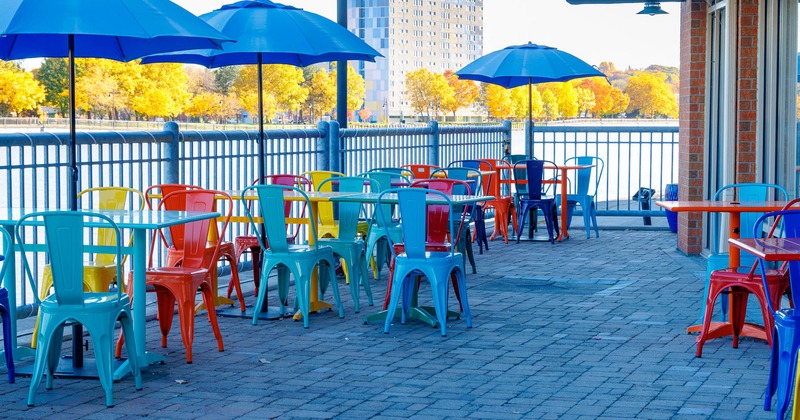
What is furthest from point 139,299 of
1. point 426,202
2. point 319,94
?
point 319,94

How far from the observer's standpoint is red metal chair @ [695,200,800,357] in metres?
6.58

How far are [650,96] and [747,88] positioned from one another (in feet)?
254

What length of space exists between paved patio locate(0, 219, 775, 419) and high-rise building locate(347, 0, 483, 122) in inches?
5364

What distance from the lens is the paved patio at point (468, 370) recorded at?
5531mm

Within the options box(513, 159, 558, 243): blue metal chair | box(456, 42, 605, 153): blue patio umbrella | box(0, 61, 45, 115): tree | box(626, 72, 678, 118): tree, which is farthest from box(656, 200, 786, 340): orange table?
box(0, 61, 45, 115): tree

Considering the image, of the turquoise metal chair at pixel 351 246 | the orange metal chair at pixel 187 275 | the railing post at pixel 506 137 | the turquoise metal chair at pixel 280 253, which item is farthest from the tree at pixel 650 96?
the orange metal chair at pixel 187 275

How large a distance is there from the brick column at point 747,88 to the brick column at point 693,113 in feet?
5.34

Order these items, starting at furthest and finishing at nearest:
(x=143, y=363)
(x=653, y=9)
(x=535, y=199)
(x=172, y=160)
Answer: (x=535, y=199) < (x=653, y=9) < (x=172, y=160) < (x=143, y=363)

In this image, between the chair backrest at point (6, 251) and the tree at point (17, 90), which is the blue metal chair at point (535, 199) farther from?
the tree at point (17, 90)

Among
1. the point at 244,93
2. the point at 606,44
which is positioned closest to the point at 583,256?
the point at 606,44

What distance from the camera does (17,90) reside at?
3418 inches

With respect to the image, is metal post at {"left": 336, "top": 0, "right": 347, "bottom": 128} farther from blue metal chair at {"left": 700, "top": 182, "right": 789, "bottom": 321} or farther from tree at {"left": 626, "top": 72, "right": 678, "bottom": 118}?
tree at {"left": 626, "top": 72, "right": 678, "bottom": 118}

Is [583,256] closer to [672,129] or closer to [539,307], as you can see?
[539,307]

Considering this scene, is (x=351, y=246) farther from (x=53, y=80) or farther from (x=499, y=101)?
(x=499, y=101)
